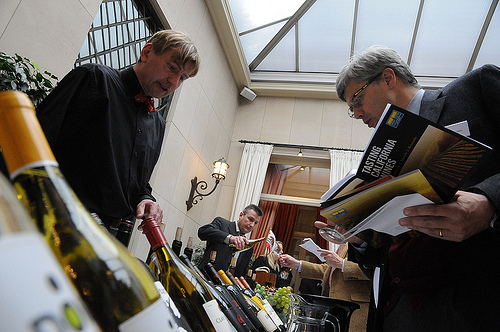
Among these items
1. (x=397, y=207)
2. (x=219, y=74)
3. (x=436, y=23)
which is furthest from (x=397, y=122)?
(x=436, y=23)

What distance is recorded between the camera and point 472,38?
488cm

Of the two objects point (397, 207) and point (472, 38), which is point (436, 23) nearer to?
point (472, 38)

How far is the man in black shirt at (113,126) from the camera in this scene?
0.95 metres

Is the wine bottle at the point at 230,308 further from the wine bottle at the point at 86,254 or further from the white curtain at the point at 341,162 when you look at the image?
the white curtain at the point at 341,162

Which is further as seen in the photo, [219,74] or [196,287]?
[219,74]

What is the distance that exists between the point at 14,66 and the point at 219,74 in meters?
4.01

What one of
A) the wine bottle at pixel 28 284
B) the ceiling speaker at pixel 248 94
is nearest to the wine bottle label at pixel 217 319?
the wine bottle at pixel 28 284

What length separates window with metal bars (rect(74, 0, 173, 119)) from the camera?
9.30ft

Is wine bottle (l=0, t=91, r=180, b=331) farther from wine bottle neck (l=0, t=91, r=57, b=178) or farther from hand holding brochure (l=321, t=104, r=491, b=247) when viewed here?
hand holding brochure (l=321, t=104, r=491, b=247)

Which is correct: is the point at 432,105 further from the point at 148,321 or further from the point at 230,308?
the point at 148,321

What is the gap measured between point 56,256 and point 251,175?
210 inches

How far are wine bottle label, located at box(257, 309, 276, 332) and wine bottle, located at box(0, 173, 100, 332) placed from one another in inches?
24.8

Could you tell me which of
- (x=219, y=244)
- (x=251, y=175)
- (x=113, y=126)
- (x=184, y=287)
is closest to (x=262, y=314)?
(x=184, y=287)

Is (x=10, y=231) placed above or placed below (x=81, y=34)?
below
